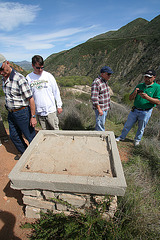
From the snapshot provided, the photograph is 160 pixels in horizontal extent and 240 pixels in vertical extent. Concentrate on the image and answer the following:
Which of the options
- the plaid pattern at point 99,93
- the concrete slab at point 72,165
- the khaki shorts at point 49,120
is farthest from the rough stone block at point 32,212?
the plaid pattern at point 99,93

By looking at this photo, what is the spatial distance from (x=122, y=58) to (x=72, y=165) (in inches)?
1376

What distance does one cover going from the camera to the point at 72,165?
1876 millimetres

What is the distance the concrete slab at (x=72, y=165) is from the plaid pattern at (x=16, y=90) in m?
0.73

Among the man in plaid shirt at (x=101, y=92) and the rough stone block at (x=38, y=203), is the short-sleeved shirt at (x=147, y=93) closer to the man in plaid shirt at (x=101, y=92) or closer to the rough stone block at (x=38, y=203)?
the man in plaid shirt at (x=101, y=92)

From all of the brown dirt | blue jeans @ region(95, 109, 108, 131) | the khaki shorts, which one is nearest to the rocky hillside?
blue jeans @ region(95, 109, 108, 131)

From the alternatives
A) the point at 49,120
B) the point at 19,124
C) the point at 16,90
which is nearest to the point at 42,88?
the point at 16,90

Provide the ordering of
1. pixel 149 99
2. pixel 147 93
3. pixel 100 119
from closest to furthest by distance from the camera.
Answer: pixel 149 99
pixel 147 93
pixel 100 119

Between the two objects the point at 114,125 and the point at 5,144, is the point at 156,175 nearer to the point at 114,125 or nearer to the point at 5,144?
the point at 114,125

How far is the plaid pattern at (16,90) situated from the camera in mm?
2154

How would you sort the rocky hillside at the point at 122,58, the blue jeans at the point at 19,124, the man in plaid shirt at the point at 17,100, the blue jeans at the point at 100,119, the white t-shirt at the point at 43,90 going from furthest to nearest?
the rocky hillside at the point at 122,58 → the blue jeans at the point at 100,119 → the white t-shirt at the point at 43,90 → the blue jeans at the point at 19,124 → the man in plaid shirt at the point at 17,100

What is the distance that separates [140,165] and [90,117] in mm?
2578

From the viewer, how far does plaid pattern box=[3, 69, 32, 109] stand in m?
2.15

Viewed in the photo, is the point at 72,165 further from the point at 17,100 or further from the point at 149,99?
the point at 149,99

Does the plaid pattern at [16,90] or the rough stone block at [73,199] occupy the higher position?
the plaid pattern at [16,90]
